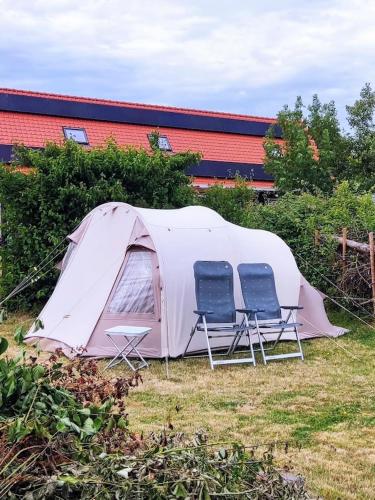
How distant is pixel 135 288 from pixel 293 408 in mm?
2926

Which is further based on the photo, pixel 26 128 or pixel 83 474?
pixel 26 128

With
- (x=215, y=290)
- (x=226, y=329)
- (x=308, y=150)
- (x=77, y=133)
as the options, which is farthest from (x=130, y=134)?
(x=226, y=329)

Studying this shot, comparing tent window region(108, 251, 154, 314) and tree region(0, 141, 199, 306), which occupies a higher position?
tree region(0, 141, 199, 306)

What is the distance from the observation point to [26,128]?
2008 cm

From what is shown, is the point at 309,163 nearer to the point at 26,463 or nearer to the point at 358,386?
the point at 358,386

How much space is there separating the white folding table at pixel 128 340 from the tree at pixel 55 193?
319 cm

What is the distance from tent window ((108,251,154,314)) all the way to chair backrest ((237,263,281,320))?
1.15m

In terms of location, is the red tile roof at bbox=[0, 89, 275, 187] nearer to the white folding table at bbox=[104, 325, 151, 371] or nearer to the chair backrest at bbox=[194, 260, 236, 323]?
the chair backrest at bbox=[194, 260, 236, 323]

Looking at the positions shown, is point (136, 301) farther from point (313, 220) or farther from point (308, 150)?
point (308, 150)

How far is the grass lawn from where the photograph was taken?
399cm

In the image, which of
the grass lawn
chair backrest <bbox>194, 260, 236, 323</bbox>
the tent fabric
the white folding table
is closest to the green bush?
the tent fabric

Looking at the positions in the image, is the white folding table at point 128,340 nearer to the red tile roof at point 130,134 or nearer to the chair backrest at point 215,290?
the chair backrest at point 215,290

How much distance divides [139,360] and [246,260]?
204cm

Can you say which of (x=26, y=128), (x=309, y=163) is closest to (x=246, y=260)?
(x=309, y=163)
